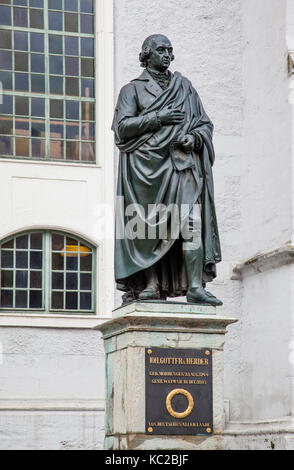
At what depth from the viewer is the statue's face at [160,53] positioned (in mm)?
11906

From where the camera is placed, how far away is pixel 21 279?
18.5 metres

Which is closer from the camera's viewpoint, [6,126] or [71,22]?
[6,126]

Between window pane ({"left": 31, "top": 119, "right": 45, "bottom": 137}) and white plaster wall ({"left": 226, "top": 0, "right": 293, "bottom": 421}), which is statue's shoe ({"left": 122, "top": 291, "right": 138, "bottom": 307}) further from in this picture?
window pane ({"left": 31, "top": 119, "right": 45, "bottom": 137})

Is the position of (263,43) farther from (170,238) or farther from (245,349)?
(170,238)

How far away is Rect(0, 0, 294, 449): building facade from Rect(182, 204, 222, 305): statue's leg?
6.43 m

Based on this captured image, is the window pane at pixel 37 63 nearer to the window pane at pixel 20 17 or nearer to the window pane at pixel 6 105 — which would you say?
the window pane at pixel 20 17

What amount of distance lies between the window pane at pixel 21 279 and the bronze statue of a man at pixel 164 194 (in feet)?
22.9

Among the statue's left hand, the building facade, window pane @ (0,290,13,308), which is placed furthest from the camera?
window pane @ (0,290,13,308)

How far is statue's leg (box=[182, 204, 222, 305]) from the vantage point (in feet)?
37.3

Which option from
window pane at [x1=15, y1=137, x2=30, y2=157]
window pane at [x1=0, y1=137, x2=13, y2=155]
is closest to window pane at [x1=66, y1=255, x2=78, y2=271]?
window pane at [x1=15, y1=137, x2=30, y2=157]

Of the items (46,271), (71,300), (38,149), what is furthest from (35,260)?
(38,149)

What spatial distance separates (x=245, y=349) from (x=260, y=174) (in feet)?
9.65

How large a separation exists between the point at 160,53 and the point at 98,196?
7.14 meters

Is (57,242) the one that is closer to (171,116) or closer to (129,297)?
(129,297)
